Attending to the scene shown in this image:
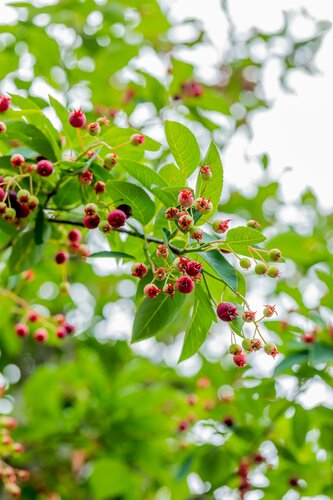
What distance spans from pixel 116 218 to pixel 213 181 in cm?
24

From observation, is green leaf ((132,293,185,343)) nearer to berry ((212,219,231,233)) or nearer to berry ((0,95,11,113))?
berry ((212,219,231,233))

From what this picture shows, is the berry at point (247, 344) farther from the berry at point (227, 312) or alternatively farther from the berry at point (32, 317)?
the berry at point (32, 317)

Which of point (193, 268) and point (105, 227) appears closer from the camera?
point (193, 268)

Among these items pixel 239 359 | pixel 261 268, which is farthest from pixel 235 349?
pixel 261 268

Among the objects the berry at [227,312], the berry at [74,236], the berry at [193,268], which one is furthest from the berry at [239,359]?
the berry at [74,236]

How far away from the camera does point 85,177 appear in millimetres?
1479

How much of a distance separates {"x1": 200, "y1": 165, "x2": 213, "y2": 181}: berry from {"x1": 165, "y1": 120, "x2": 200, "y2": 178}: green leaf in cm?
7

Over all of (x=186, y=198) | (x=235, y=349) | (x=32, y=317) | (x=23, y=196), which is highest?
(x=186, y=198)

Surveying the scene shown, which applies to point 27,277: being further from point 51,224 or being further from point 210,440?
point 210,440

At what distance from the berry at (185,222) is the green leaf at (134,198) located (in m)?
0.21

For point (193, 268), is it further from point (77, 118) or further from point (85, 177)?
point (77, 118)

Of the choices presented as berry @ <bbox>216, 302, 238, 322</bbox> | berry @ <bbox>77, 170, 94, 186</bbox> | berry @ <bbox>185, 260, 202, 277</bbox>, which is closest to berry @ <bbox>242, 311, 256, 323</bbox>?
berry @ <bbox>216, 302, 238, 322</bbox>

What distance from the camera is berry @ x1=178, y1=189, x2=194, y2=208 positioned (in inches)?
51.2

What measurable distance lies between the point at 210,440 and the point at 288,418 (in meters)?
0.52
